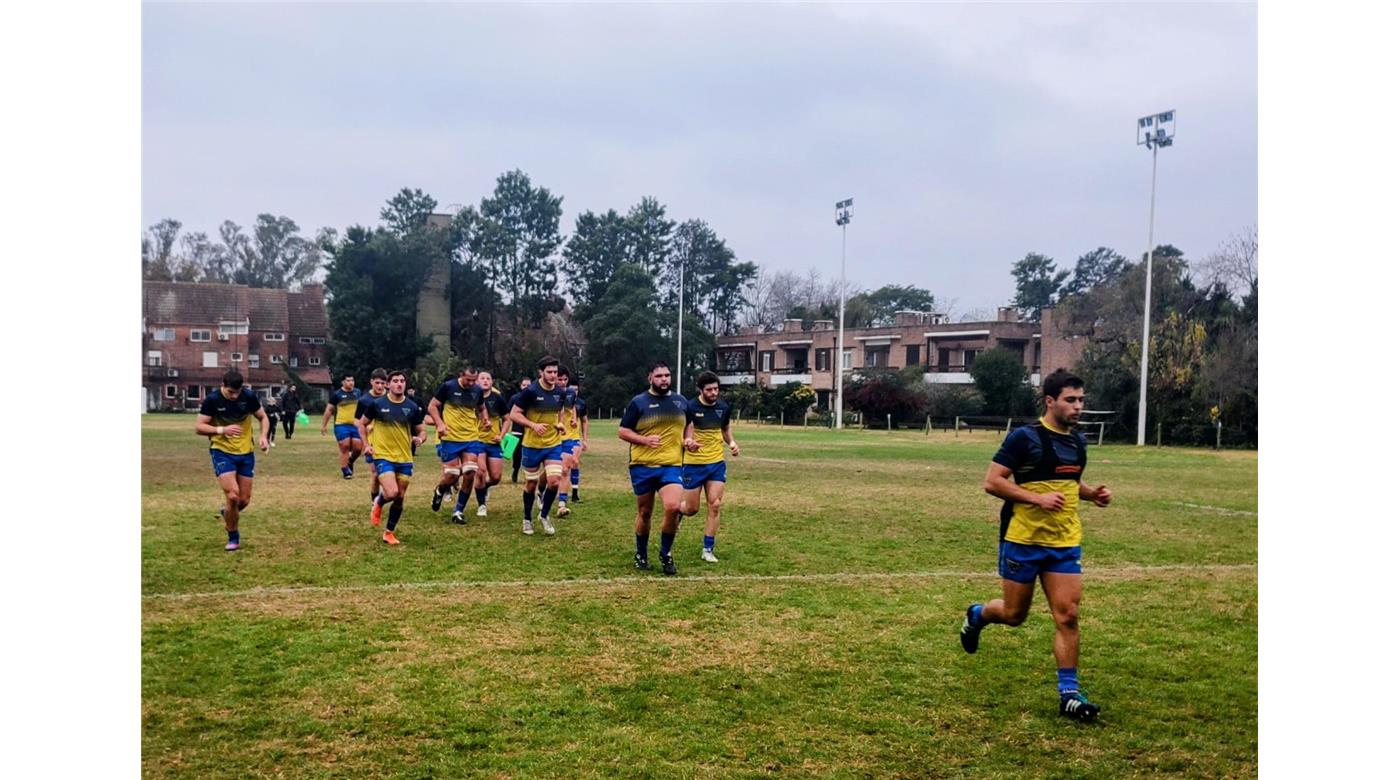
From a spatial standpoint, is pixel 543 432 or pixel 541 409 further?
pixel 541 409

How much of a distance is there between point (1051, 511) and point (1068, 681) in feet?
3.29

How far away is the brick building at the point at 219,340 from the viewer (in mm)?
84250

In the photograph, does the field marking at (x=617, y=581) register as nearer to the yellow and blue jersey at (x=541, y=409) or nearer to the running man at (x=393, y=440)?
the running man at (x=393, y=440)

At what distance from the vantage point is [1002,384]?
2419 inches

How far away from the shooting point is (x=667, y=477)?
36.3 ft

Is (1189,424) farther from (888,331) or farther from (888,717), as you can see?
(888,717)

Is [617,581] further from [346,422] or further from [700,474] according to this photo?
[346,422]

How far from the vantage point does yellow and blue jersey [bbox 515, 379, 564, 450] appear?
13359 mm

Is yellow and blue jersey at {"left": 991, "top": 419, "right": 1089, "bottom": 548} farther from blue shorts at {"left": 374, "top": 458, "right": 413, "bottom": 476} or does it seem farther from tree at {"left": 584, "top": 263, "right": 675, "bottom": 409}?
tree at {"left": 584, "top": 263, "right": 675, "bottom": 409}

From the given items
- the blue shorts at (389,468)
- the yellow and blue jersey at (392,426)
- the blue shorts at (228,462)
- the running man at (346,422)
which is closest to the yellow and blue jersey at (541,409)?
the yellow and blue jersey at (392,426)

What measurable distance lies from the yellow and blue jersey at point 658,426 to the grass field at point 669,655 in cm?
117

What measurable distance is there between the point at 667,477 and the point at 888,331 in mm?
70682

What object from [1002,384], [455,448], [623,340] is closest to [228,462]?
[455,448]

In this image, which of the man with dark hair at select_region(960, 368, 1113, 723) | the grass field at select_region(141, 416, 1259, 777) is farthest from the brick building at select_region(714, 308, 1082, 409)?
the man with dark hair at select_region(960, 368, 1113, 723)
